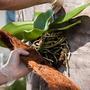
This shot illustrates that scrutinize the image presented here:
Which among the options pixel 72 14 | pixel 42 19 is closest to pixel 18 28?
pixel 42 19

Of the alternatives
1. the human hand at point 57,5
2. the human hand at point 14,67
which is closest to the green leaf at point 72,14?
the human hand at point 57,5

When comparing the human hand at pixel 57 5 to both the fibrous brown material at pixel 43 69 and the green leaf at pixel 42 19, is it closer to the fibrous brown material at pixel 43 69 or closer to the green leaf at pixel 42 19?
the green leaf at pixel 42 19

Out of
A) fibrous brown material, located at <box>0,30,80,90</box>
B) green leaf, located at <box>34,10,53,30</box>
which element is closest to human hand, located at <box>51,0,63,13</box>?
green leaf, located at <box>34,10,53,30</box>

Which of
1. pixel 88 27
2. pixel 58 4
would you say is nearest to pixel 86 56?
pixel 88 27

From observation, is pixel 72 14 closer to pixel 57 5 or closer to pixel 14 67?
pixel 57 5

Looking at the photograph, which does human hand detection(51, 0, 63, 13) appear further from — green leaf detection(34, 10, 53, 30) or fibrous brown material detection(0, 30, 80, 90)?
fibrous brown material detection(0, 30, 80, 90)

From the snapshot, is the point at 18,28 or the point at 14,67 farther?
the point at 18,28
